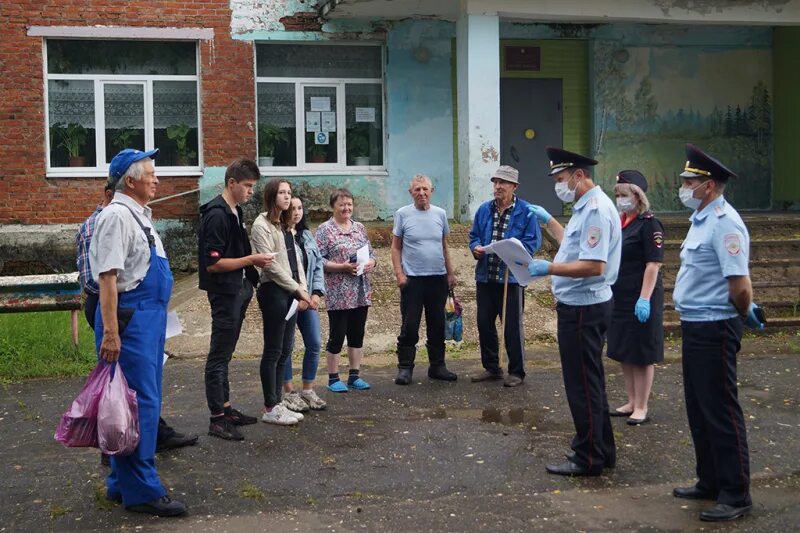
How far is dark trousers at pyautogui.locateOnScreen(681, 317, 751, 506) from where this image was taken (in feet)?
17.7

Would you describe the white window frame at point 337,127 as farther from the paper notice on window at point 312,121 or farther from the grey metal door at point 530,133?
the grey metal door at point 530,133

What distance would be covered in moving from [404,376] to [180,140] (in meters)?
7.78

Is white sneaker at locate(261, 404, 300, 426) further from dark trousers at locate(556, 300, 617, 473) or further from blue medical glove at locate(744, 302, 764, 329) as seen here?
blue medical glove at locate(744, 302, 764, 329)

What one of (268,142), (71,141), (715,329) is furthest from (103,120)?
(715,329)

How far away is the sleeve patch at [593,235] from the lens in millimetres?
5984

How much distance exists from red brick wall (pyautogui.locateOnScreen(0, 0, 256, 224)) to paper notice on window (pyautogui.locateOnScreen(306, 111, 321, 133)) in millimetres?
954

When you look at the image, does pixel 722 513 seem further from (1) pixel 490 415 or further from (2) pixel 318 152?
(2) pixel 318 152

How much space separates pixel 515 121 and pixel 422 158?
6.07 ft

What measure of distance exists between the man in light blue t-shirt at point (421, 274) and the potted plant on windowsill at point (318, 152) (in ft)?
22.5

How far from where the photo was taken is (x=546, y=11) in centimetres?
1400

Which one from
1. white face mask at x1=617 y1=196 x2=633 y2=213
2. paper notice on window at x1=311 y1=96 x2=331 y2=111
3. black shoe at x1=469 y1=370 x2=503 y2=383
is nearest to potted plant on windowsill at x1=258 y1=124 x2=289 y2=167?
paper notice on window at x1=311 y1=96 x2=331 y2=111

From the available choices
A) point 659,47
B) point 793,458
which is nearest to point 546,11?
point 659,47

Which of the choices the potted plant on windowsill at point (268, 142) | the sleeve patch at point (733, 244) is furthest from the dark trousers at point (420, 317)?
the potted plant on windowsill at point (268, 142)

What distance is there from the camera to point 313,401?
25.9 feet
